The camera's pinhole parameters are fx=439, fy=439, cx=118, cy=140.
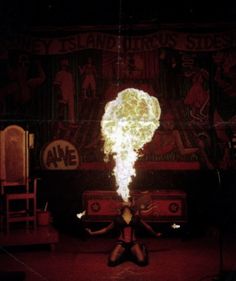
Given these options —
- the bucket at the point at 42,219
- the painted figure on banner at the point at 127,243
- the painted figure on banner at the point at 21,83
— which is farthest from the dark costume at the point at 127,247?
the painted figure on banner at the point at 21,83

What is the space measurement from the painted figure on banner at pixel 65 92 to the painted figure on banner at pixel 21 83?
0.35 metres

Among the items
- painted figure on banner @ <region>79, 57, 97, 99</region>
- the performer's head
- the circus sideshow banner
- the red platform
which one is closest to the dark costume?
the performer's head

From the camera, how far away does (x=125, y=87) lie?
9.22 metres

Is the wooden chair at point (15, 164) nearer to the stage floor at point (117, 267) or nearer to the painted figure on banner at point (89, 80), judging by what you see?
the stage floor at point (117, 267)

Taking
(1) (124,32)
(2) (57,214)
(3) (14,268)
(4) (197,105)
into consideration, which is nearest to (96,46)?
(1) (124,32)

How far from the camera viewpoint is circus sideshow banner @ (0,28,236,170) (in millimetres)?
9188

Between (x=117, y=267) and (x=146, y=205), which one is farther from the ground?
(x=146, y=205)

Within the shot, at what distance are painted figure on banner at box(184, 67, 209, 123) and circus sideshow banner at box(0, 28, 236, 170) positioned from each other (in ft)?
0.07

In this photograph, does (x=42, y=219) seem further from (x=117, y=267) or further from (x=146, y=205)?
(x=117, y=267)

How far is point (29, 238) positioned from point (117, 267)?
71.0 inches

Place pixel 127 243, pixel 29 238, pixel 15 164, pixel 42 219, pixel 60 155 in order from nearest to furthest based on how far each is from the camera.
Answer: pixel 127 243
pixel 29 238
pixel 15 164
pixel 42 219
pixel 60 155

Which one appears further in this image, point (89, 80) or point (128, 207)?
point (89, 80)

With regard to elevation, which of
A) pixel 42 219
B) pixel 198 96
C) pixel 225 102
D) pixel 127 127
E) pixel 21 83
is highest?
pixel 21 83

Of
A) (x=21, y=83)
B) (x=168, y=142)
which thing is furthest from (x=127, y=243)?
(x=21, y=83)
